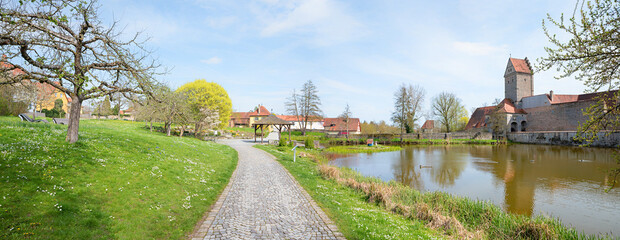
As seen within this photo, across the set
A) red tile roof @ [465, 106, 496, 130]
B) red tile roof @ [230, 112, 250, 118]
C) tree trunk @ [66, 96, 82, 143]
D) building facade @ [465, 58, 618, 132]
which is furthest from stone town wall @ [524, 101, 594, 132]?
red tile roof @ [230, 112, 250, 118]

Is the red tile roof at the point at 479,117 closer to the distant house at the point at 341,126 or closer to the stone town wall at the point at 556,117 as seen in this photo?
the stone town wall at the point at 556,117

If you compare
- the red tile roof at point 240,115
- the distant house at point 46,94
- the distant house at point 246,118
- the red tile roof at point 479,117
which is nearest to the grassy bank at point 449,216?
the distant house at point 46,94

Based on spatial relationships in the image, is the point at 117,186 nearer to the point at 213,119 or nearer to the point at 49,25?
the point at 49,25

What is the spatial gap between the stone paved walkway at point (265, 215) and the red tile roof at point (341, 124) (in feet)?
183

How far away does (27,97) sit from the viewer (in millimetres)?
23297

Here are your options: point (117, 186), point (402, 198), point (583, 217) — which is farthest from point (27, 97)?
point (583, 217)

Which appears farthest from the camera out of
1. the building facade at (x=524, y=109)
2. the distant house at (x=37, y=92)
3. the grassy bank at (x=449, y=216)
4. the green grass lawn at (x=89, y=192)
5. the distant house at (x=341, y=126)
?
the distant house at (x=341, y=126)

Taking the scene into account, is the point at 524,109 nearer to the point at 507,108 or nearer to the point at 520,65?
the point at 507,108

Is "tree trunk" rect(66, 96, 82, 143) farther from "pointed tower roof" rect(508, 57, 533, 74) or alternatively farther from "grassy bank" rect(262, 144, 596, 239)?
"pointed tower roof" rect(508, 57, 533, 74)

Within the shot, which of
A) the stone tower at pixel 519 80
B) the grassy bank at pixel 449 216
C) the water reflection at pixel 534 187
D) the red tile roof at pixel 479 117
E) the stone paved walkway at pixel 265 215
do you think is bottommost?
the water reflection at pixel 534 187

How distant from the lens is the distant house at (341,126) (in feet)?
214

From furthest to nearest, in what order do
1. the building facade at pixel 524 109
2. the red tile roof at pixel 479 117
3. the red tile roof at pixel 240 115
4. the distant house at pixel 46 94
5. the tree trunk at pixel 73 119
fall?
1. the red tile roof at pixel 240 115
2. the red tile roof at pixel 479 117
3. the building facade at pixel 524 109
4. the distant house at pixel 46 94
5. the tree trunk at pixel 73 119

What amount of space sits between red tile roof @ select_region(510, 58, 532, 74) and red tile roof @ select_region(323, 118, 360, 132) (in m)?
34.9

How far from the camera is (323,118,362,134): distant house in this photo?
65.2m
